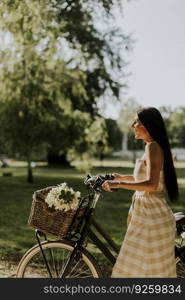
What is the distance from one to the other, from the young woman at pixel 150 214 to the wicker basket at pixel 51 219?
1.23 ft

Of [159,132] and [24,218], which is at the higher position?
[159,132]

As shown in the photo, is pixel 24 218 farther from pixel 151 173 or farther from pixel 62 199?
pixel 151 173

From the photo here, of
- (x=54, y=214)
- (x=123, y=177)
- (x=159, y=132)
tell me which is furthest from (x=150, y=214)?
(x=54, y=214)

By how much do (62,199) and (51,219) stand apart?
0.17 m

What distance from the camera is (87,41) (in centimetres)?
2305

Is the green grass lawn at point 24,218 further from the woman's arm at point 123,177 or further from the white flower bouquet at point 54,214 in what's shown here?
the white flower bouquet at point 54,214

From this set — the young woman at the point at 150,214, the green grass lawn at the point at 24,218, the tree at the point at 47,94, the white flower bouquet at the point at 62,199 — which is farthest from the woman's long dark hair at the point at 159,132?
the tree at the point at 47,94

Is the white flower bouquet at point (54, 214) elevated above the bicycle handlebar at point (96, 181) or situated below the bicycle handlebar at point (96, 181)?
below

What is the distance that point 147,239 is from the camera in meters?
3.59

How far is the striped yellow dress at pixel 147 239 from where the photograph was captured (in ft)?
11.8

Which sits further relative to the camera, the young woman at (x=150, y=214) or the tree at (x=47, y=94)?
the tree at (x=47, y=94)

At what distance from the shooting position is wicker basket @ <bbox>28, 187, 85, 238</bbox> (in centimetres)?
365

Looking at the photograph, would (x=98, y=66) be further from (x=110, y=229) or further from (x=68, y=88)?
(x=110, y=229)

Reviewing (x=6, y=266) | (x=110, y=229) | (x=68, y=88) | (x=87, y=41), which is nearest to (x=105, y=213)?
(x=110, y=229)
